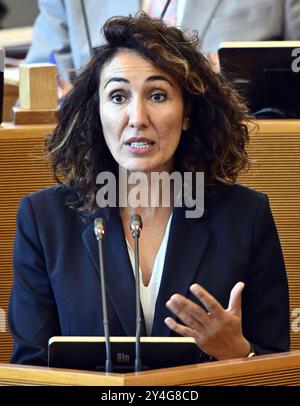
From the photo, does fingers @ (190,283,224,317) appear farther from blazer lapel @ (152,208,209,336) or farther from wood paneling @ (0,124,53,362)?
wood paneling @ (0,124,53,362)

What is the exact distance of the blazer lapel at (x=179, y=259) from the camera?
6.98 feet

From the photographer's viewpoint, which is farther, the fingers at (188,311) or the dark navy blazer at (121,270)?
the dark navy blazer at (121,270)

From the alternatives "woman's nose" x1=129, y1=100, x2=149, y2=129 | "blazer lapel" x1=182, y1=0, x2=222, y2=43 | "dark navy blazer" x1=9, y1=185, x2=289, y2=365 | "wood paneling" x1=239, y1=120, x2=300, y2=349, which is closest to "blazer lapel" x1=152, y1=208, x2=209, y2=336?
"dark navy blazer" x1=9, y1=185, x2=289, y2=365

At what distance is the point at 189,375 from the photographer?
157 cm

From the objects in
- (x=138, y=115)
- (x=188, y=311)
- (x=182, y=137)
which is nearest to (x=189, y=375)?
(x=188, y=311)

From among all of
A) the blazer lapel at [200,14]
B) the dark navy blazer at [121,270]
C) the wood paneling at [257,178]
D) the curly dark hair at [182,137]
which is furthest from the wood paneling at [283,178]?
the blazer lapel at [200,14]

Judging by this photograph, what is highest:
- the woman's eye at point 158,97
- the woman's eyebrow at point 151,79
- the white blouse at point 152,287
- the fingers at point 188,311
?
the woman's eyebrow at point 151,79

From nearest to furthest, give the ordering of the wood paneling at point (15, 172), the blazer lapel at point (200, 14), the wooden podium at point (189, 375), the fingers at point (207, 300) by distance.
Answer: the wooden podium at point (189, 375) → the fingers at point (207, 300) → the wood paneling at point (15, 172) → the blazer lapel at point (200, 14)

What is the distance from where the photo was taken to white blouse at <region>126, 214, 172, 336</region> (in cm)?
215

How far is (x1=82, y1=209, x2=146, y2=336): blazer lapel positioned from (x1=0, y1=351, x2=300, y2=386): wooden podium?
49cm

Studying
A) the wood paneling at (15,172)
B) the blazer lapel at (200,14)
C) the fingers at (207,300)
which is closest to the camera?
the fingers at (207,300)

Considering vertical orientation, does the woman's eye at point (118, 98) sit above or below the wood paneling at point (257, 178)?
above

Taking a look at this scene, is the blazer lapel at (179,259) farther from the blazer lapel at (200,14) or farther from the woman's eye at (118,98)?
the blazer lapel at (200,14)
